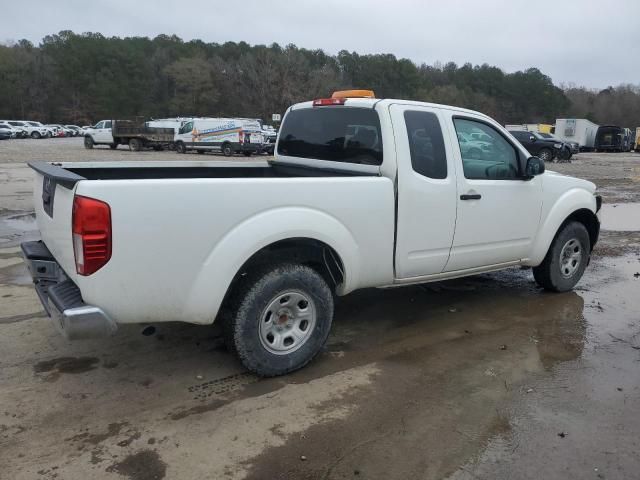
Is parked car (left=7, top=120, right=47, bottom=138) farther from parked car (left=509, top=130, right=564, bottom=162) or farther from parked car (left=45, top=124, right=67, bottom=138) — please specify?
parked car (left=509, top=130, right=564, bottom=162)

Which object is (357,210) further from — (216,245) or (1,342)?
(1,342)

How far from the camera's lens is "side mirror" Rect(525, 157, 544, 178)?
502 cm

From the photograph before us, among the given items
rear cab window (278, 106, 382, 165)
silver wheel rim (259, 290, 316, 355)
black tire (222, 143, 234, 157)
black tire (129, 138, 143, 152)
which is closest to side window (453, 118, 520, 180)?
rear cab window (278, 106, 382, 165)

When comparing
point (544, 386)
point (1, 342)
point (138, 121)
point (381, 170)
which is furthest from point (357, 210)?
point (138, 121)

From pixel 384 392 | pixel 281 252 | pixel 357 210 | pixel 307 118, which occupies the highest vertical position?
pixel 307 118

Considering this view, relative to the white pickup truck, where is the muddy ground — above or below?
below

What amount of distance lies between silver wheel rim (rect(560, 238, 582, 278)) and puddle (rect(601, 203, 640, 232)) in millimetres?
5101

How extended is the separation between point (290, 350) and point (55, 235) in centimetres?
173

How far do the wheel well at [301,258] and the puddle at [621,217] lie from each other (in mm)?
8198

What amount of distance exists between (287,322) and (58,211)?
5.41 ft

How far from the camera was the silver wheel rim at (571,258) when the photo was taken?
19.1 ft

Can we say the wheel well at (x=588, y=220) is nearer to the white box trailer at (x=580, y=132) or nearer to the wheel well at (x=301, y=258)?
the wheel well at (x=301, y=258)

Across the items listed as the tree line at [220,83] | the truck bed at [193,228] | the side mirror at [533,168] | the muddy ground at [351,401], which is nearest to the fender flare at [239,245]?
the truck bed at [193,228]

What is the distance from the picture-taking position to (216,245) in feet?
11.0
